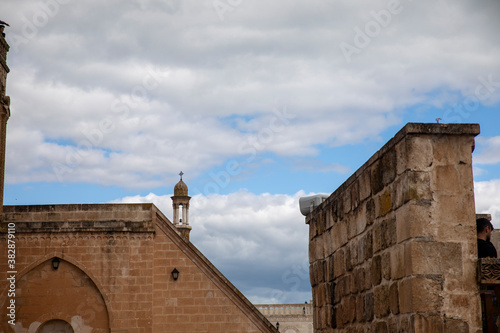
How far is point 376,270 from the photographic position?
5.25 meters

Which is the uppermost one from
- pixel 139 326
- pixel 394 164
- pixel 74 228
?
pixel 74 228

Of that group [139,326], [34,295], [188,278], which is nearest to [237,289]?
[188,278]

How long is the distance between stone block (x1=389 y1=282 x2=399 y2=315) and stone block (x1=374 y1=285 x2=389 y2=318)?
0.30ft

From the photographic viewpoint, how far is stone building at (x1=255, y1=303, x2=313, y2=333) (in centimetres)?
4184

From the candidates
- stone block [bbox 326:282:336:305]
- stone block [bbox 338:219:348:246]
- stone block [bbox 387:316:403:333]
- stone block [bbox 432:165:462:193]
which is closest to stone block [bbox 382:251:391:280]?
stone block [bbox 387:316:403:333]

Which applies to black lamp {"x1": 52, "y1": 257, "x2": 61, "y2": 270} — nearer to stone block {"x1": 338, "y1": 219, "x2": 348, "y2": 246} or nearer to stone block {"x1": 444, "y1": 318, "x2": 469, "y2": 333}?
stone block {"x1": 338, "y1": 219, "x2": 348, "y2": 246}

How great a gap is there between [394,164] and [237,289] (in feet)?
43.0

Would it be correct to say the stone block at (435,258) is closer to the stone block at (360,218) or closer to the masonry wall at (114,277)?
the stone block at (360,218)

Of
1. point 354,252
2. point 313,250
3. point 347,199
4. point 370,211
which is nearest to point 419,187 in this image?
point 370,211

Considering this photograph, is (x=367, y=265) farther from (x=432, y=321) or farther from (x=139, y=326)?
(x=139, y=326)

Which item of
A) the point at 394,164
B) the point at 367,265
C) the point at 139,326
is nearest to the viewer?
the point at 394,164

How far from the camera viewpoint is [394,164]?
4844mm

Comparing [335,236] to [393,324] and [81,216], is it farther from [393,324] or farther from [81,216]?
[81,216]

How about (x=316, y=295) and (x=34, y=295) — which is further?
(x=34, y=295)
